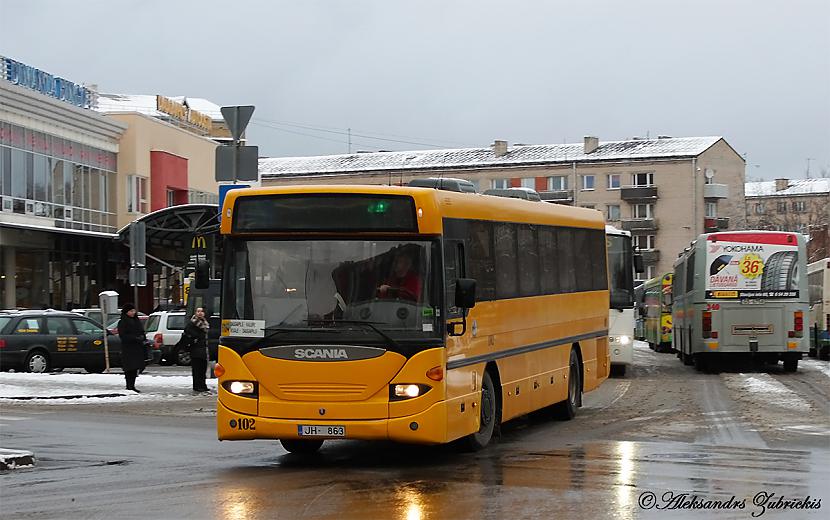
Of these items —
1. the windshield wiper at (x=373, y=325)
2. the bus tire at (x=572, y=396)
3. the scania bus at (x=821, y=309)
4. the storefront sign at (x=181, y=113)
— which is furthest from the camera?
the storefront sign at (x=181, y=113)

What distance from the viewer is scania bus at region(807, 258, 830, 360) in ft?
137

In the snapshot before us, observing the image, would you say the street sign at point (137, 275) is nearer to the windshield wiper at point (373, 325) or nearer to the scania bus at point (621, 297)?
the scania bus at point (621, 297)

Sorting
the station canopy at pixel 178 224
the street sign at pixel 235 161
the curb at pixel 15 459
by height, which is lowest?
the curb at pixel 15 459

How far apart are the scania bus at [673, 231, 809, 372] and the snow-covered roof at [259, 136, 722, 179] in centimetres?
7096

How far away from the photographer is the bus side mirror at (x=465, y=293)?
13266 mm

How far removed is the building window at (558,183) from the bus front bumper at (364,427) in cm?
9140

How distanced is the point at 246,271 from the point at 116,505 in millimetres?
3299

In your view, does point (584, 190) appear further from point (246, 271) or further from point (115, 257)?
point (246, 271)

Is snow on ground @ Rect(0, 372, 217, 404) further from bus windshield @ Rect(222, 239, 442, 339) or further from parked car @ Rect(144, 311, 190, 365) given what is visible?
bus windshield @ Rect(222, 239, 442, 339)

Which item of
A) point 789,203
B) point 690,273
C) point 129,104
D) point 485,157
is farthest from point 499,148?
point 690,273

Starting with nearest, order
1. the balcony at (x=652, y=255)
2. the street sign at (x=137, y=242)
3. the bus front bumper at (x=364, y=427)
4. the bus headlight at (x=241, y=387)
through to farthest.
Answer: the bus front bumper at (x=364, y=427) → the bus headlight at (x=241, y=387) → the street sign at (x=137, y=242) → the balcony at (x=652, y=255)

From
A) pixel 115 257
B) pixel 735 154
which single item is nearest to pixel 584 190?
pixel 735 154

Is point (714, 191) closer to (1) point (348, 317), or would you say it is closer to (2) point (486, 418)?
(2) point (486, 418)

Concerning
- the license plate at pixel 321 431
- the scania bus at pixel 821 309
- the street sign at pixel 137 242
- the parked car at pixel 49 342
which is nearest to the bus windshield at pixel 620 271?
the street sign at pixel 137 242
